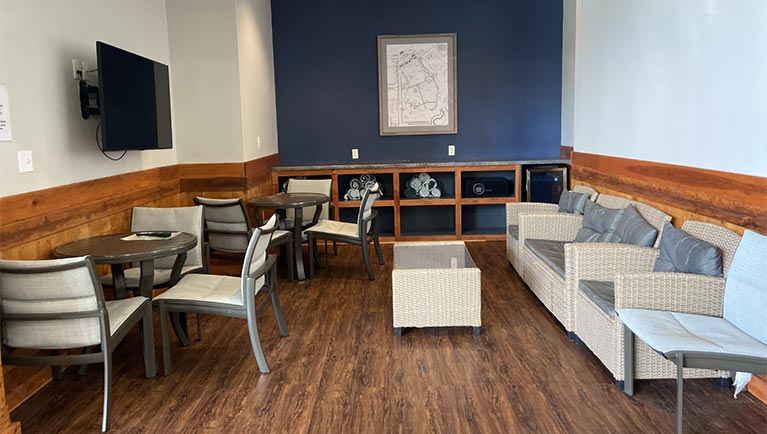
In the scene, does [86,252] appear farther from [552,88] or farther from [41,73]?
[552,88]

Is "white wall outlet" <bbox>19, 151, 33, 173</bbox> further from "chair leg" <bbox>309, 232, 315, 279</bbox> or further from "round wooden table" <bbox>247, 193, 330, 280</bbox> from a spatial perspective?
"chair leg" <bbox>309, 232, 315, 279</bbox>

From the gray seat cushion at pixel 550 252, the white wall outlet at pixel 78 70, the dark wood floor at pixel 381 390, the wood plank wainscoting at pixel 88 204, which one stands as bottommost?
the dark wood floor at pixel 381 390

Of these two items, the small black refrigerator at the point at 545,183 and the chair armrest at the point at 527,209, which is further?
the small black refrigerator at the point at 545,183

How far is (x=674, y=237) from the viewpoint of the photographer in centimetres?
332

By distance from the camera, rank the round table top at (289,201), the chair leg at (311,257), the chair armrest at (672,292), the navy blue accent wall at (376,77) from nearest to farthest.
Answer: the chair armrest at (672,292) < the round table top at (289,201) < the chair leg at (311,257) < the navy blue accent wall at (376,77)

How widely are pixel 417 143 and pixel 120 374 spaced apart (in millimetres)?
4804

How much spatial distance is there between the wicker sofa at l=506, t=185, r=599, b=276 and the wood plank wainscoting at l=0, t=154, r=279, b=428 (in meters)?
2.54

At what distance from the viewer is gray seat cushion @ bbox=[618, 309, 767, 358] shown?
241 centimetres

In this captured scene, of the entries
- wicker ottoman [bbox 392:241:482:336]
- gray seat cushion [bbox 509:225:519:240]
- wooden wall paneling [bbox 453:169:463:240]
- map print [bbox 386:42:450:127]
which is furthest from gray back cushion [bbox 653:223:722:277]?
map print [bbox 386:42:450:127]

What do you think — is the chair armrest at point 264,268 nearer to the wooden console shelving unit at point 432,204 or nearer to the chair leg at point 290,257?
the chair leg at point 290,257

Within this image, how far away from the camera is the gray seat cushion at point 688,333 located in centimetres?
241

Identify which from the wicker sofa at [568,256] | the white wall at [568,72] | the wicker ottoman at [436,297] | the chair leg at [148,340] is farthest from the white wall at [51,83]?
the white wall at [568,72]

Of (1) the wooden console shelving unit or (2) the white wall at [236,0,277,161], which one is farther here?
(1) the wooden console shelving unit

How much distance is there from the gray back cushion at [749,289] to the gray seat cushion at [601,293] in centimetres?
54
